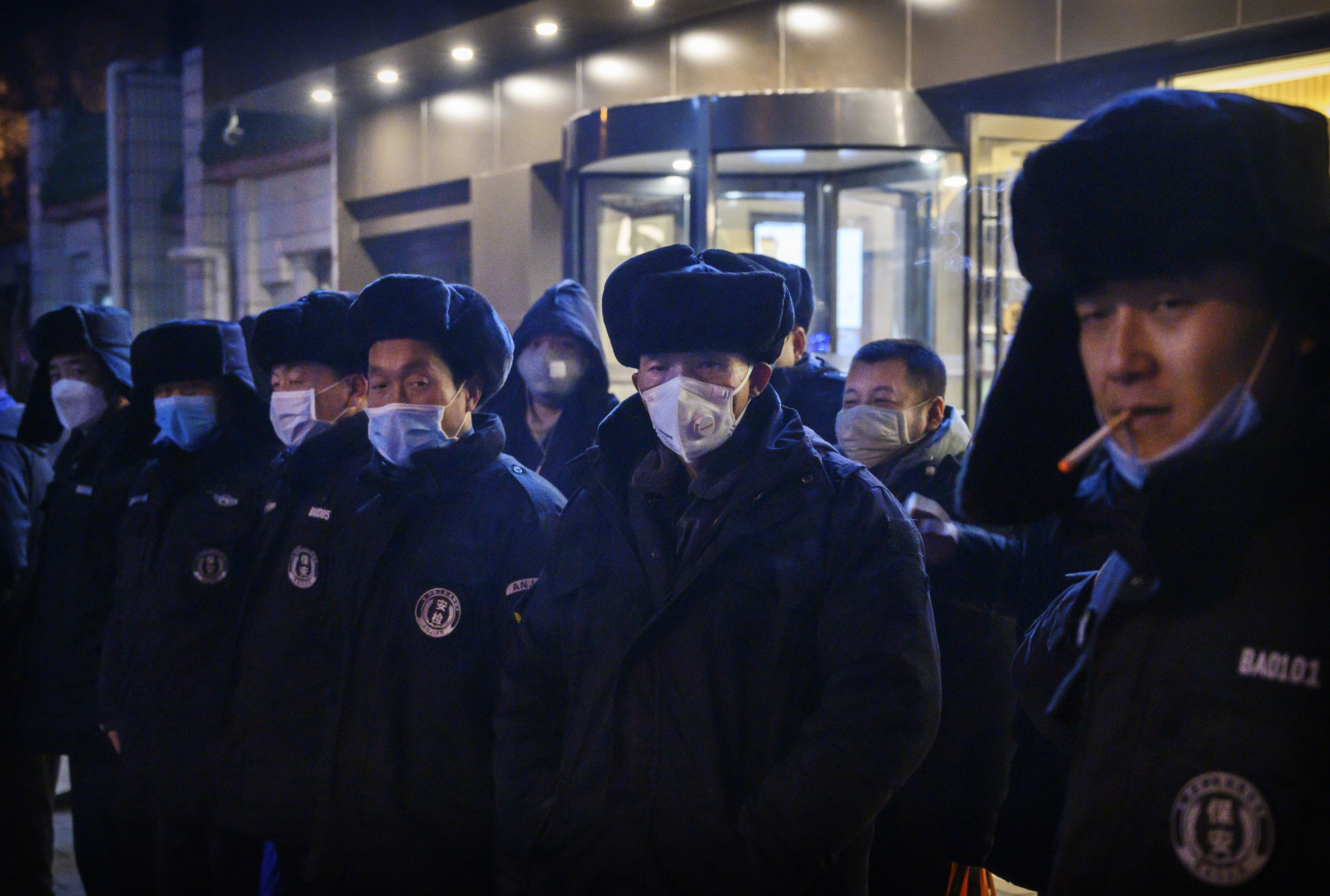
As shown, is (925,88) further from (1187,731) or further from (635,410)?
(1187,731)

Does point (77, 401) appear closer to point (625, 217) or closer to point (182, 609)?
point (182, 609)

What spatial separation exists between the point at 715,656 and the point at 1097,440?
919mm

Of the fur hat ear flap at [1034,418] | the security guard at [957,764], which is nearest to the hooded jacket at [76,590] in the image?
the security guard at [957,764]

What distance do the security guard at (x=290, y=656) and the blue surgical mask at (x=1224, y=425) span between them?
2.10 metres

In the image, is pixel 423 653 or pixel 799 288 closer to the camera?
pixel 423 653

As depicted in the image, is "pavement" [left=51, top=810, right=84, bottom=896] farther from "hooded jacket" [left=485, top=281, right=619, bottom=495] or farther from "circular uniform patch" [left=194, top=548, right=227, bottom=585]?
"hooded jacket" [left=485, top=281, right=619, bottom=495]

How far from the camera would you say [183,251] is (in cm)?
1359

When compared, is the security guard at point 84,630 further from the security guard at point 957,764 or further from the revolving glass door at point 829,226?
the revolving glass door at point 829,226

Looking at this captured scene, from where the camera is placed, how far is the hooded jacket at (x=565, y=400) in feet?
15.0

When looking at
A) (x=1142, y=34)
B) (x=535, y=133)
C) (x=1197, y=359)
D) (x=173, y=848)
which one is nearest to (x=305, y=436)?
(x=173, y=848)

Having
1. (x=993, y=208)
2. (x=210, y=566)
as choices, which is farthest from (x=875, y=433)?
(x=993, y=208)

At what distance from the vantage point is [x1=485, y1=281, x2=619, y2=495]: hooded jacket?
4586mm

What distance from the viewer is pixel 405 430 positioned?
3061mm

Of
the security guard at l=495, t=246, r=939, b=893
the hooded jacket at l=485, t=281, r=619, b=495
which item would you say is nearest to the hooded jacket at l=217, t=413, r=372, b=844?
the security guard at l=495, t=246, r=939, b=893
